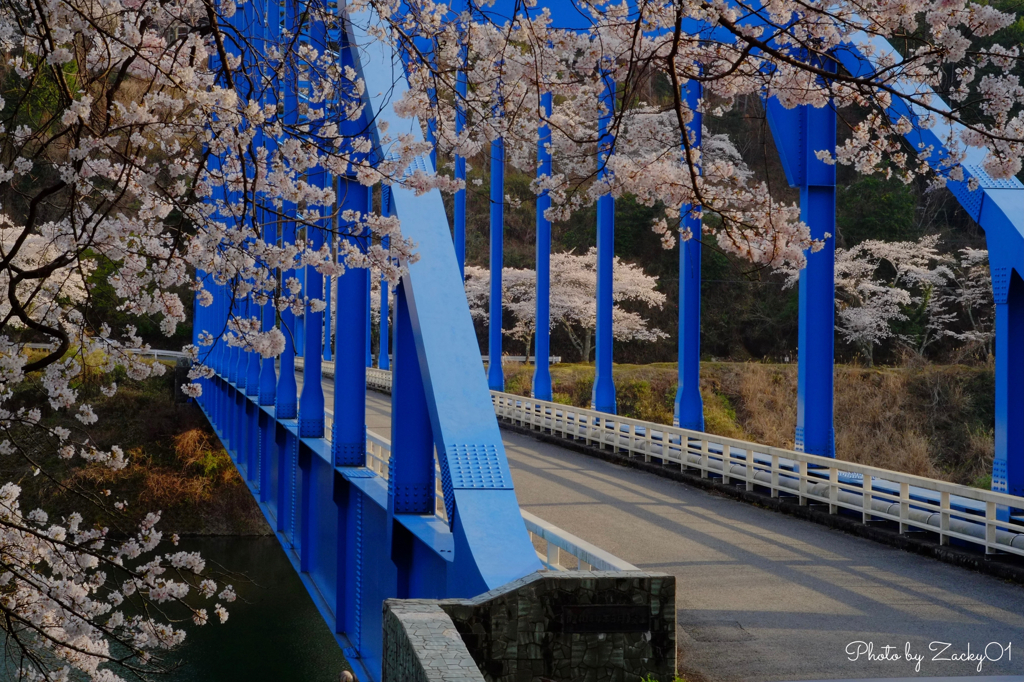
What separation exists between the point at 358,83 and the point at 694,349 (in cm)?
996

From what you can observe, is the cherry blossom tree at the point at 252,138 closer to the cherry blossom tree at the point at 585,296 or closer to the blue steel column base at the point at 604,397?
the blue steel column base at the point at 604,397

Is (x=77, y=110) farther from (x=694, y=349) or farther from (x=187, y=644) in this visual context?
(x=187, y=644)

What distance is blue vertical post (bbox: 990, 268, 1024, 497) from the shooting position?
898 centimetres

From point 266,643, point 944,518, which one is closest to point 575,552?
point 944,518

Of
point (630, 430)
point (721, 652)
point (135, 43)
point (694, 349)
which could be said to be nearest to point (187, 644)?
point (630, 430)

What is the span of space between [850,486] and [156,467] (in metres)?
28.4

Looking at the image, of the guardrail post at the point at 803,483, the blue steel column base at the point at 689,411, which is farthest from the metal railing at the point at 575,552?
the blue steel column base at the point at 689,411

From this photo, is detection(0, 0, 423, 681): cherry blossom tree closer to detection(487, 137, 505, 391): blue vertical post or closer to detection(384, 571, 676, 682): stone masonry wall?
detection(384, 571, 676, 682): stone masonry wall

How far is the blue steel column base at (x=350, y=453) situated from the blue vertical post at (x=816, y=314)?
555cm

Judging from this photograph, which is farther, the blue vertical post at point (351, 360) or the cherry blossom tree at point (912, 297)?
the cherry blossom tree at point (912, 297)

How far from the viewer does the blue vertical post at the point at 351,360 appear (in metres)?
8.45

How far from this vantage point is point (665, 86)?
152 ft

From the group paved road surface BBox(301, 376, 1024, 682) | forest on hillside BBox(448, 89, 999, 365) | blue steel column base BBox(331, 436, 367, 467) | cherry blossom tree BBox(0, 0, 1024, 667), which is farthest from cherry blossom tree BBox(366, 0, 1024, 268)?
forest on hillside BBox(448, 89, 999, 365)

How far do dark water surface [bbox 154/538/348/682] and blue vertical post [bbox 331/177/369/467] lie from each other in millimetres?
7285
